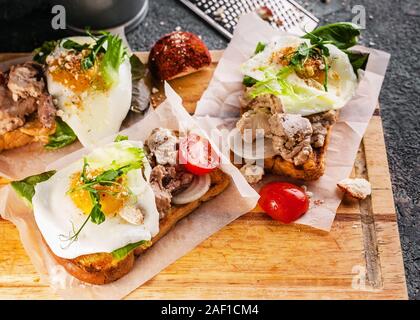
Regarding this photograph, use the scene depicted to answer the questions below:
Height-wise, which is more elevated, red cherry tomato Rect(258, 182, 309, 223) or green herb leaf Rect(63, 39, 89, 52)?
green herb leaf Rect(63, 39, 89, 52)

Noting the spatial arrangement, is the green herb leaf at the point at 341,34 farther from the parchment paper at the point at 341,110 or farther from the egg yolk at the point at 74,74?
the egg yolk at the point at 74,74

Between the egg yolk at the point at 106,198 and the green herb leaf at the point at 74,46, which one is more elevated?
the green herb leaf at the point at 74,46

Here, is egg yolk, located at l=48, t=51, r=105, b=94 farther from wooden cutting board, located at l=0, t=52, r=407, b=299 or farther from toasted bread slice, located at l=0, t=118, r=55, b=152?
wooden cutting board, located at l=0, t=52, r=407, b=299

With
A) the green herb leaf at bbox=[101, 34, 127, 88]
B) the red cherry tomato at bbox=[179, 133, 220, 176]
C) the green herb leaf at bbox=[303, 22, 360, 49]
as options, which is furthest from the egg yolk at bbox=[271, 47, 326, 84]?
the green herb leaf at bbox=[101, 34, 127, 88]

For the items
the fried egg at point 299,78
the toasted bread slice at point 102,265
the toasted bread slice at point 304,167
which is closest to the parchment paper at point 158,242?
the toasted bread slice at point 102,265

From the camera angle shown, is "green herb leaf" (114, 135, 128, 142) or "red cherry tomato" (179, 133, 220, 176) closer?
"red cherry tomato" (179, 133, 220, 176)
